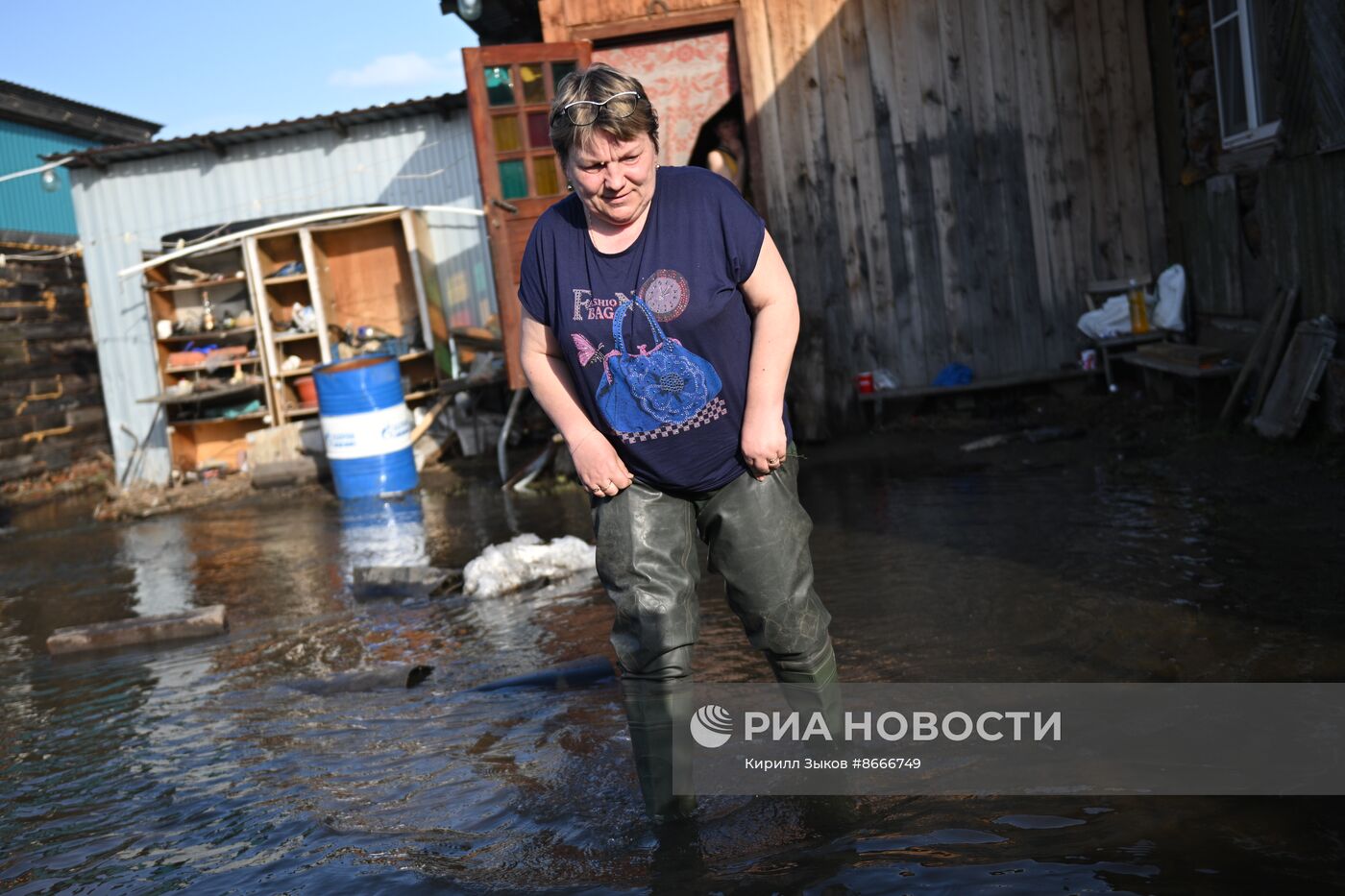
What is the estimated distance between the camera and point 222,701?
4.60 m

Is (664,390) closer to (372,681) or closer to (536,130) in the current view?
(372,681)

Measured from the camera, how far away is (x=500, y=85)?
9039mm

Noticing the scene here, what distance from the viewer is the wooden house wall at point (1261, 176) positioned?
6.32m

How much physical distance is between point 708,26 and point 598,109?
7.31m

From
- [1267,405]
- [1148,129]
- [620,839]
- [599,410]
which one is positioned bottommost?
[620,839]

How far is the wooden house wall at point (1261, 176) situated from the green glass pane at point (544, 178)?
15.5ft

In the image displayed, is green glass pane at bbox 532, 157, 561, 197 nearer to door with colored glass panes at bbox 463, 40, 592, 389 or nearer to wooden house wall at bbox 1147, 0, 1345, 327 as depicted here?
door with colored glass panes at bbox 463, 40, 592, 389

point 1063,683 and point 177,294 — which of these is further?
point 177,294

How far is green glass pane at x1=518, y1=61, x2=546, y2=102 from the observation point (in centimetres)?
903

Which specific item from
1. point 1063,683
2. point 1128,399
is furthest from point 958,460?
point 1063,683

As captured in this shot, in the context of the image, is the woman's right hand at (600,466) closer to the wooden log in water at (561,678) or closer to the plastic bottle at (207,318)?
the wooden log in water at (561,678)

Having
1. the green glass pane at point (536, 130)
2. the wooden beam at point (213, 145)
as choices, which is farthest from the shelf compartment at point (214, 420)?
the green glass pane at point (536, 130)

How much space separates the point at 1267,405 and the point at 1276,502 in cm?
160

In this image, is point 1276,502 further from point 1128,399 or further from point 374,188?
point 374,188
